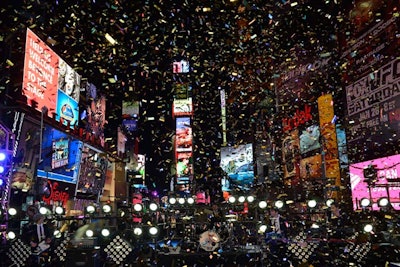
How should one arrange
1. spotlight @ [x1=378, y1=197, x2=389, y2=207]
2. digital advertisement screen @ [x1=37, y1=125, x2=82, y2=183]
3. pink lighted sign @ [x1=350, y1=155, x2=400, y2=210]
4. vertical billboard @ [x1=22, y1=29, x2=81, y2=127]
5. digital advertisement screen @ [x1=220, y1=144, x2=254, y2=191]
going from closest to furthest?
1. spotlight @ [x1=378, y1=197, x2=389, y2=207]
2. pink lighted sign @ [x1=350, y1=155, x2=400, y2=210]
3. vertical billboard @ [x1=22, y1=29, x2=81, y2=127]
4. digital advertisement screen @ [x1=37, y1=125, x2=82, y2=183]
5. digital advertisement screen @ [x1=220, y1=144, x2=254, y2=191]

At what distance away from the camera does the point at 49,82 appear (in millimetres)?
15273

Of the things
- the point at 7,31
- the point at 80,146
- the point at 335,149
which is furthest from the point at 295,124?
the point at 7,31

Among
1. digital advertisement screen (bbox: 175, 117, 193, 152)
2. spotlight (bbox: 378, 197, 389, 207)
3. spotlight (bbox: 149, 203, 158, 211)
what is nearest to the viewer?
spotlight (bbox: 378, 197, 389, 207)

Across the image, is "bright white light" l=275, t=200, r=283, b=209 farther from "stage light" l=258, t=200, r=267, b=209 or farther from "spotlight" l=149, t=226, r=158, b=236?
"spotlight" l=149, t=226, r=158, b=236

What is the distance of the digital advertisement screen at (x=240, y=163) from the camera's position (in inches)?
1399

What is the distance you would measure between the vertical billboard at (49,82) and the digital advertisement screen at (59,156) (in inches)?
30.4

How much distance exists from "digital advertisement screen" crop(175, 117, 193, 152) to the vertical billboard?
23.8 m

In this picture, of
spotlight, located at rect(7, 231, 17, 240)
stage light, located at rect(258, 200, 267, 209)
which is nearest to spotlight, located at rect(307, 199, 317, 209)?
stage light, located at rect(258, 200, 267, 209)

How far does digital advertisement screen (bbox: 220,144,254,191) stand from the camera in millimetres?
35531

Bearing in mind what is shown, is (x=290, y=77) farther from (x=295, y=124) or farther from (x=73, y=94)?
(x=73, y=94)

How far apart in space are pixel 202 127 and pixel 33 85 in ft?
151

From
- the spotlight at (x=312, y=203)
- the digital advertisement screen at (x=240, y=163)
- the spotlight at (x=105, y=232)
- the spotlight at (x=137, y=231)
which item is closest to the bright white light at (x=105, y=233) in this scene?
the spotlight at (x=105, y=232)

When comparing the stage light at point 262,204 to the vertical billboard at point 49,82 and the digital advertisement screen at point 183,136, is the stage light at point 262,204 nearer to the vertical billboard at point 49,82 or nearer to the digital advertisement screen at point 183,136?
the vertical billboard at point 49,82

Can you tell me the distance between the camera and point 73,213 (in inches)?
717
